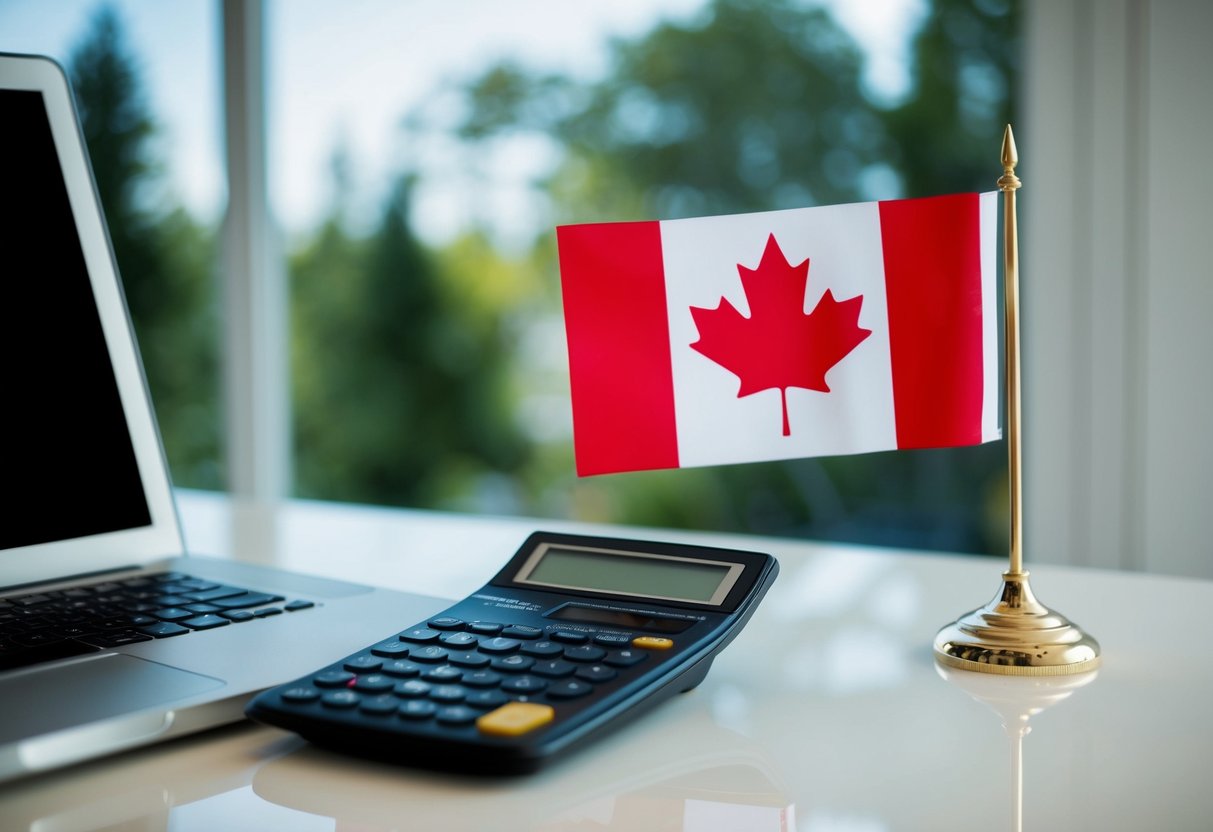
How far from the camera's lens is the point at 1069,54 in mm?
1108

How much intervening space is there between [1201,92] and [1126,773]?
2.84 ft

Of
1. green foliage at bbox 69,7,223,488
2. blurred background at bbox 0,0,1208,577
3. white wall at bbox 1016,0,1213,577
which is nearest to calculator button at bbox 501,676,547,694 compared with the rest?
white wall at bbox 1016,0,1213,577

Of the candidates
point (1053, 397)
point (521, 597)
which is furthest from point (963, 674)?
point (1053, 397)

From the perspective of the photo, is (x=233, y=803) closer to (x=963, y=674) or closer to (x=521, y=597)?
(x=521, y=597)

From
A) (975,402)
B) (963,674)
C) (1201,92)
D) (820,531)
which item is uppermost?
(1201,92)

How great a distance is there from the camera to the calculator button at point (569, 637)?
1.55 feet

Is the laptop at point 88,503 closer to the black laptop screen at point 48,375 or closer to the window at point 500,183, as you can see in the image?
the black laptop screen at point 48,375

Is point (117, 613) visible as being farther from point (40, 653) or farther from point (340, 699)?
point (340, 699)

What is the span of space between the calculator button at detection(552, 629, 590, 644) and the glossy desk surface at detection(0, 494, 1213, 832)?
46 mm

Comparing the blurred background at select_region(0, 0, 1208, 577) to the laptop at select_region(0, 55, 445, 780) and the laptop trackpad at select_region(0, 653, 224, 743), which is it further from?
the laptop trackpad at select_region(0, 653, 224, 743)

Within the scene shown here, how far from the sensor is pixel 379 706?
16.0 inches

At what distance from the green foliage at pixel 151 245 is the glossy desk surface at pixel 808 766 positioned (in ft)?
5.99

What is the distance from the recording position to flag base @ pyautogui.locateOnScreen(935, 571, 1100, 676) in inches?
21.3

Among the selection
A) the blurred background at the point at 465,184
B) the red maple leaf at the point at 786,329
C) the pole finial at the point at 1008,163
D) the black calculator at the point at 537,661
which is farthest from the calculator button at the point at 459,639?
the blurred background at the point at 465,184
